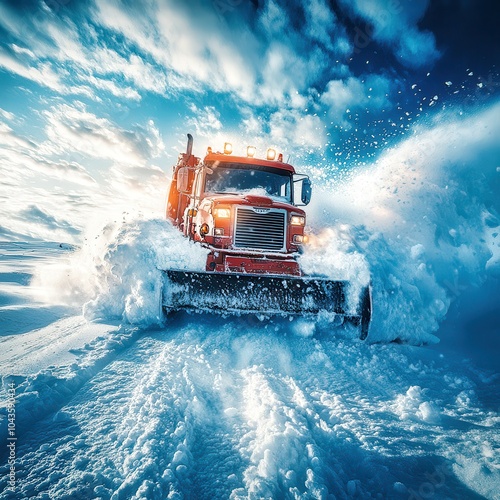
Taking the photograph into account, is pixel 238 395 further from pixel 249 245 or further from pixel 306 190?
pixel 306 190

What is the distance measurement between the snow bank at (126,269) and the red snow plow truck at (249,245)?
0.43 m

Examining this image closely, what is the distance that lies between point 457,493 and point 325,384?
145 cm

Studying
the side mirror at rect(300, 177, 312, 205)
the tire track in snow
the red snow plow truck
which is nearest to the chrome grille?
the red snow plow truck

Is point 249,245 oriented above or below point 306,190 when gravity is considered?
below

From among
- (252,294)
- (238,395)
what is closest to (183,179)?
(252,294)

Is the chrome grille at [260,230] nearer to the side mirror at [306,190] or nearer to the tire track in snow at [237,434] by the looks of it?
the side mirror at [306,190]

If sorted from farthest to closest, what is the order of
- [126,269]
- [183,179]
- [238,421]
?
[183,179]
[126,269]
[238,421]

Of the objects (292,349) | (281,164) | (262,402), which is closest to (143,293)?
(292,349)

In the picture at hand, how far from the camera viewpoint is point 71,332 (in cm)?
424

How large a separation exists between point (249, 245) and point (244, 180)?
194 cm

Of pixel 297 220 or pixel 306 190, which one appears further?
pixel 306 190

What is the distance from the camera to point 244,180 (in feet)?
21.9

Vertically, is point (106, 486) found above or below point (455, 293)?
below

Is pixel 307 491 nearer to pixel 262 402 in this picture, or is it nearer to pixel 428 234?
pixel 262 402
